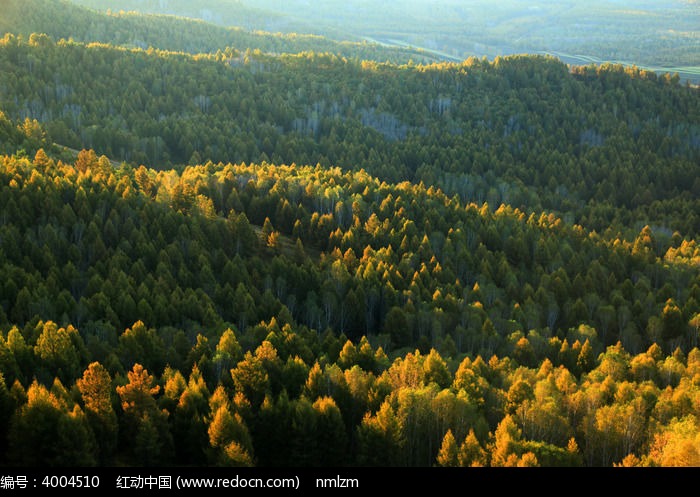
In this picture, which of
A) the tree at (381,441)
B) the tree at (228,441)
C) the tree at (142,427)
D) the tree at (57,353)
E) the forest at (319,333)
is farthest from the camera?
the tree at (57,353)

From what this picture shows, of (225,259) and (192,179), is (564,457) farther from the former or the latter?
(192,179)

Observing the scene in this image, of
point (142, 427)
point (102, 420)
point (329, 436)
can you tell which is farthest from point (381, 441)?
point (102, 420)

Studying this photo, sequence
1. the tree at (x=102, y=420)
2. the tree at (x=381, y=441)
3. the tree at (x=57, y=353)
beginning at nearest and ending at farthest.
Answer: the tree at (x=102, y=420) < the tree at (x=381, y=441) < the tree at (x=57, y=353)

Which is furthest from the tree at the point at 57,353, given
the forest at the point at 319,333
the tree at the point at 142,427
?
the tree at the point at 142,427

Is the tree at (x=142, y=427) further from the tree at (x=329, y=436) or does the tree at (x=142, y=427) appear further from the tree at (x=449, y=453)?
the tree at (x=449, y=453)

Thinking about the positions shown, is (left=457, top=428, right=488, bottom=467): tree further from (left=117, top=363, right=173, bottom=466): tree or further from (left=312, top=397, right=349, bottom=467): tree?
(left=117, top=363, right=173, bottom=466): tree

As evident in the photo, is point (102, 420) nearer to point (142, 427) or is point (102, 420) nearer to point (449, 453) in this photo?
point (142, 427)

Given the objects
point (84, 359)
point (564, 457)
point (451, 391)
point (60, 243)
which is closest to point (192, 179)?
point (60, 243)

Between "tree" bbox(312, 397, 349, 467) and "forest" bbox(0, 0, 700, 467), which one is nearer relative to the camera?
"forest" bbox(0, 0, 700, 467)

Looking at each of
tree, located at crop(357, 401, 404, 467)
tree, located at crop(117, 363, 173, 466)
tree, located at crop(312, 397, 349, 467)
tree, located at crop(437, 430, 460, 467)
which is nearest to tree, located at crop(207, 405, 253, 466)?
tree, located at crop(117, 363, 173, 466)

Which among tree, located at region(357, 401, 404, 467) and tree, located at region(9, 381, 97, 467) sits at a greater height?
tree, located at region(9, 381, 97, 467)

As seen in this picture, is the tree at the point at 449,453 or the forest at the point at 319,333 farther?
the forest at the point at 319,333

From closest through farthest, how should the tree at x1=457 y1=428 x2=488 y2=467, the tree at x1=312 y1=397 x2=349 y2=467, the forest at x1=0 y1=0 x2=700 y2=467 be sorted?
1. the tree at x1=457 y1=428 x2=488 y2=467
2. the forest at x1=0 y1=0 x2=700 y2=467
3. the tree at x1=312 y1=397 x2=349 y2=467
